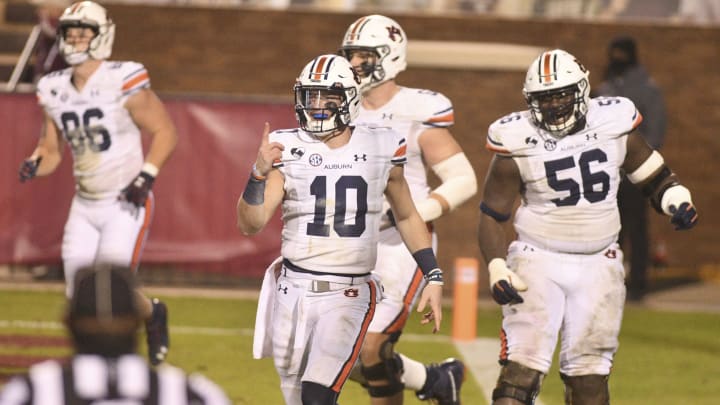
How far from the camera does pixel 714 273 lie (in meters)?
14.9

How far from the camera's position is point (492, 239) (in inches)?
269

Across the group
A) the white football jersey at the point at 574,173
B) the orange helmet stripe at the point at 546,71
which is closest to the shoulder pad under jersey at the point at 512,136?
the white football jersey at the point at 574,173

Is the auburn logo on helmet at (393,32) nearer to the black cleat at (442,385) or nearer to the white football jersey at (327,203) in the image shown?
the white football jersey at (327,203)

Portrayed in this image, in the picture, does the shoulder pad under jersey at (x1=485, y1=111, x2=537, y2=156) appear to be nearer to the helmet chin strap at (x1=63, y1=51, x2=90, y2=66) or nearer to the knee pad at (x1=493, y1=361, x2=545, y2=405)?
the knee pad at (x1=493, y1=361, x2=545, y2=405)

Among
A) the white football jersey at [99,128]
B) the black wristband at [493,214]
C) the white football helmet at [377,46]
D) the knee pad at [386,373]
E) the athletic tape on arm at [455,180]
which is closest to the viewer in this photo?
the black wristband at [493,214]

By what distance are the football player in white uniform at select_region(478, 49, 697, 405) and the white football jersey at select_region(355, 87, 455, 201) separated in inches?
31.5

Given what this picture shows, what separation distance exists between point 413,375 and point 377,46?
1.83 meters

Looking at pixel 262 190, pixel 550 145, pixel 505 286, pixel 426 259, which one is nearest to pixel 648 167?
pixel 550 145

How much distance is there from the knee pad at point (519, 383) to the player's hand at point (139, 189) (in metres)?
2.83

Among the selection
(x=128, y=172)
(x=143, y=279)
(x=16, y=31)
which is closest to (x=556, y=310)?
(x=128, y=172)

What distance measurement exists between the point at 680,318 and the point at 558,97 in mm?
6153

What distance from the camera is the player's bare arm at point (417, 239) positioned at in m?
6.39

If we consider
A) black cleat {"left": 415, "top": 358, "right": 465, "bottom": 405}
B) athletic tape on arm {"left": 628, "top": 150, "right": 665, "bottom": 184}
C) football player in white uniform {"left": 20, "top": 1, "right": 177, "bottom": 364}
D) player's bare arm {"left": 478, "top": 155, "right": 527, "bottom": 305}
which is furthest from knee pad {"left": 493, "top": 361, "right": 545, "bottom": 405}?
football player in white uniform {"left": 20, "top": 1, "right": 177, "bottom": 364}

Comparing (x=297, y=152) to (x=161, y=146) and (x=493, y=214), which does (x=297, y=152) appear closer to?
(x=493, y=214)
